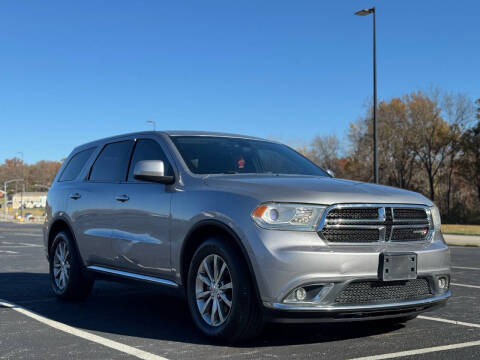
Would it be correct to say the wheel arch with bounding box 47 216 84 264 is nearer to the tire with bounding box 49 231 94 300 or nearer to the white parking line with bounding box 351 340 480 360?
the tire with bounding box 49 231 94 300

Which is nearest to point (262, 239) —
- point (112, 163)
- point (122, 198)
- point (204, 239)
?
point (204, 239)

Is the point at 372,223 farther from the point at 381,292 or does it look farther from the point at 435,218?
the point at 435,218

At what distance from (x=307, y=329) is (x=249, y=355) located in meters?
1.08

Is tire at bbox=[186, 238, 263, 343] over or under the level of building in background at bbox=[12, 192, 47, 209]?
over

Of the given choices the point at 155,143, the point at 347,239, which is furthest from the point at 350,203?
the point at 155,143

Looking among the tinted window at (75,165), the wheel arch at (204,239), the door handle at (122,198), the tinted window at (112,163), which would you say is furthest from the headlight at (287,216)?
the tinted window at (75,165)

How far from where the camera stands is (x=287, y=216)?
4504mm

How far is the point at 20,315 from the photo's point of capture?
20.6 ft

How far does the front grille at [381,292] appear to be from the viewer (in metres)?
4.50

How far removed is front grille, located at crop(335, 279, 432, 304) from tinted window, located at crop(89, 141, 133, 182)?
287 cm

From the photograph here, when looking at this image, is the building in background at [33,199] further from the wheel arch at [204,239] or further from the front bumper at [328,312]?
the front bumper at [328,312]

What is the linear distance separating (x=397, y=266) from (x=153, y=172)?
2.21 m

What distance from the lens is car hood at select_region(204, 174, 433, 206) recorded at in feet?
14.9

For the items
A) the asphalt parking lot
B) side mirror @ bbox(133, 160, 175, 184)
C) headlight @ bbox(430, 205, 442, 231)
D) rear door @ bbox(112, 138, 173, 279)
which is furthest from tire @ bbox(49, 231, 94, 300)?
headlight @ bbox(430, 205, 442, 231)
